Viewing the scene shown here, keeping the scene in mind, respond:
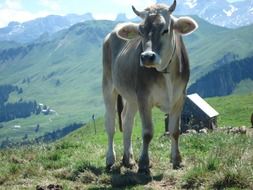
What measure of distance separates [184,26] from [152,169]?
144 inches

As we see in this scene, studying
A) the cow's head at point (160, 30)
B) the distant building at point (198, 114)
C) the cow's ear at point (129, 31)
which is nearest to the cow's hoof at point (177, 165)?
the cow's head at point (160, 30)

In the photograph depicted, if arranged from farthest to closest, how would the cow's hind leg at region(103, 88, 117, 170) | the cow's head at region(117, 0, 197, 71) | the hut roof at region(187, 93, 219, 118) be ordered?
the hut roof at region(187, 93, 219, 118)
the cow's hind leg at region(103, 88, 117, 170)
the cow's head at region(117, 0, 197, 71)

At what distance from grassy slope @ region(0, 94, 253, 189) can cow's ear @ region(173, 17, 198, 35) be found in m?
3.02

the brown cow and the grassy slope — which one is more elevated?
the brown cow

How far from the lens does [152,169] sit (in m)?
12.1

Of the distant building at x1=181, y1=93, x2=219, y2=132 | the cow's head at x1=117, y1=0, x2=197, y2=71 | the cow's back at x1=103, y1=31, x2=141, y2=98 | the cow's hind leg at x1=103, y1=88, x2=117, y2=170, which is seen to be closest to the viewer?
the cow's head at x1=117, y1=0, x2=197, y2=71

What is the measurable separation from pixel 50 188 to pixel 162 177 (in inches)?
106

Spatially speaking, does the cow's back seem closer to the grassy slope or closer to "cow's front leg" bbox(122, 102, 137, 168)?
"cow's front leg" bbox(122, 102, 137, 168)

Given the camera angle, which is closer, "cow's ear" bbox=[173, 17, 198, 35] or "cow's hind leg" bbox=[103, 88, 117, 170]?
"cow's ear" bbox=[173, 17, 198, 35]

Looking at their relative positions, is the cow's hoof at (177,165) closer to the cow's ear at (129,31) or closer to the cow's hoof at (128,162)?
the cow's hoof at (128,162)

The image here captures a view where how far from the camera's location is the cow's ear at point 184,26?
11.5 m

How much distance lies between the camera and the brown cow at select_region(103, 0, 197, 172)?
427 inches

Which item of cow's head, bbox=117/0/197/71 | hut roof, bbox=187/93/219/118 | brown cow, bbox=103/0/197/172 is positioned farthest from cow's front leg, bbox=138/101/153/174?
hut roof, bbox=187/93/219/118

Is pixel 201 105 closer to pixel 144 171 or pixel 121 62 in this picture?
pixel 121 62
